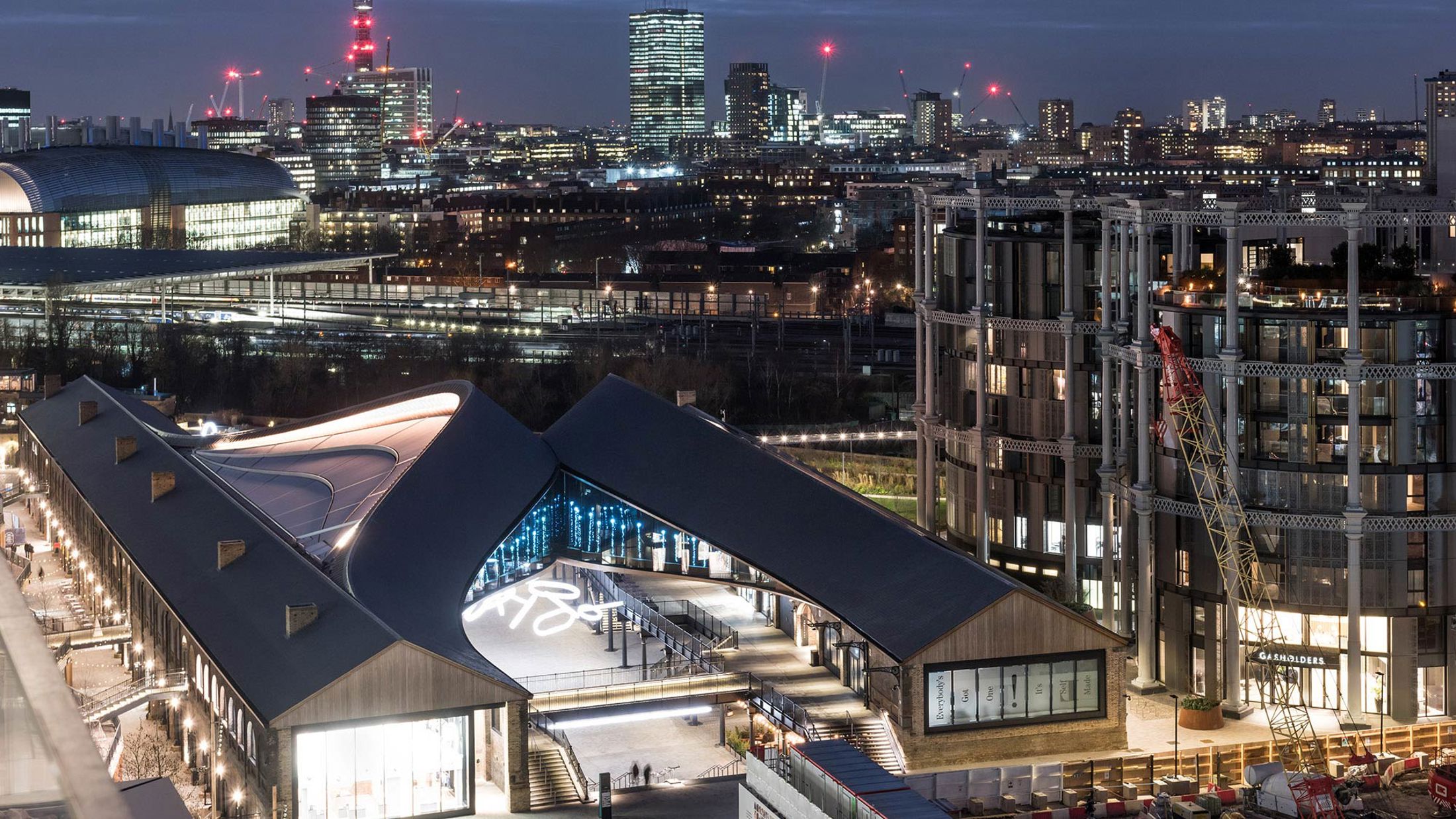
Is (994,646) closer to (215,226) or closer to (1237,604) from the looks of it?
(1237,604)

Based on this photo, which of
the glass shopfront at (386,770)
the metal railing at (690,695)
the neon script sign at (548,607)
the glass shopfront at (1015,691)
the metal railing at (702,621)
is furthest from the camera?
the neon script sign at (548,607)

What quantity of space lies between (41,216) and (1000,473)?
12020 centimetres

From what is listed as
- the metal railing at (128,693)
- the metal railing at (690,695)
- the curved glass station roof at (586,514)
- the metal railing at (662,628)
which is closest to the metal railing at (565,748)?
the metal railing at (690,695)

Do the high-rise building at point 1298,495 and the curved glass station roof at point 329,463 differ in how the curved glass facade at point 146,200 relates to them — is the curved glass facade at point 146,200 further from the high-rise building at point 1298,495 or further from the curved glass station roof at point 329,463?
the high-rise building at point 1298,495

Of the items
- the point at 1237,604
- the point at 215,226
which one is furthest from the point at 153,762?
the point at 215,226

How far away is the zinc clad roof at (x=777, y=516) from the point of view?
3572 centimetres

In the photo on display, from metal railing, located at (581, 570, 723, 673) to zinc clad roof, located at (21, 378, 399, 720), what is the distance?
803 cm

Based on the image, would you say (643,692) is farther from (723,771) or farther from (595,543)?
(595,543)

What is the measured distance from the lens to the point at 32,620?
401 cm

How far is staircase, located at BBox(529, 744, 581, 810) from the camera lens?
3172 cm

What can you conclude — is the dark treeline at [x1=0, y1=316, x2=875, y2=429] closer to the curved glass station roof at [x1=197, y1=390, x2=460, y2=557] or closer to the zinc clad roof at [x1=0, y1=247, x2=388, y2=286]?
the zinc clad roof at [x1=0, y1=247, x2=388, y2=286]

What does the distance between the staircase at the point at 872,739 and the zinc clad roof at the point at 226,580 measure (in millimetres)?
8563

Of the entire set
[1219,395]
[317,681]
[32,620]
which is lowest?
[317,681]

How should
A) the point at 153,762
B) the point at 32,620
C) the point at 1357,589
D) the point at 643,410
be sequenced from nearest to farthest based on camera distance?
the point at 32,620, the point at 153,762, the point at 1357,589, the point at 643,410
